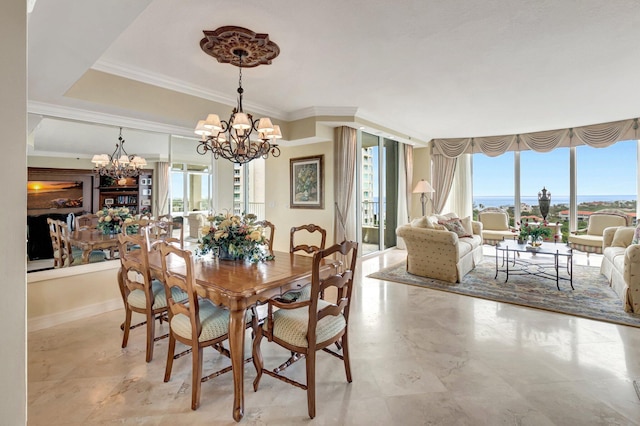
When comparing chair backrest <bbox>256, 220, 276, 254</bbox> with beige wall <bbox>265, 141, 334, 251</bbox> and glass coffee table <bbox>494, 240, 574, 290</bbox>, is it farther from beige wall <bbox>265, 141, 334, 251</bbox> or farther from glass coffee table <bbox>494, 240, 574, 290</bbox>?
glass coffee table <bbox>494, 240, 574, 290</bbox>

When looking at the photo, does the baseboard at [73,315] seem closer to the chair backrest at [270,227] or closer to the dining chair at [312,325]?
the chair backrest at [270,227]

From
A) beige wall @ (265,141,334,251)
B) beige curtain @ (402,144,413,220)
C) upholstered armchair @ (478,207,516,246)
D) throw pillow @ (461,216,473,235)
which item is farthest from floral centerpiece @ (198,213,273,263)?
upholstered armchair @ (478,207,516,246)

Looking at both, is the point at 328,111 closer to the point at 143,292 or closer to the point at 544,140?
the point at 143,292

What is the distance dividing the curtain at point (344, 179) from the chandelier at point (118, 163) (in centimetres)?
297

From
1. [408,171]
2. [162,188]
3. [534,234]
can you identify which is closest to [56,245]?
[162,188]

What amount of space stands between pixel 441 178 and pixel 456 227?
247 cm

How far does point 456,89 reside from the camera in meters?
→ 4.03

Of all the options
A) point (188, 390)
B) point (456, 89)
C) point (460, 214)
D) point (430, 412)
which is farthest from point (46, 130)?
point (460, 214)

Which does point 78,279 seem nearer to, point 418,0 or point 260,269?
point 260,269

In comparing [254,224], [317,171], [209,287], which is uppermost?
[317,171]

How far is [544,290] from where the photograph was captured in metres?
4.06

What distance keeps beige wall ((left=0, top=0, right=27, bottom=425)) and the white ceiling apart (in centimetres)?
99

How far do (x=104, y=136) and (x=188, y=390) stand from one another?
306 cm

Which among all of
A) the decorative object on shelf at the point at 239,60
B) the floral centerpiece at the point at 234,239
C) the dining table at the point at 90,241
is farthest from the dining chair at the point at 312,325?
the dining table at the point at 90,241
